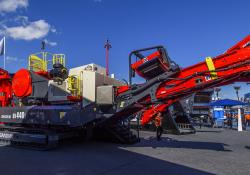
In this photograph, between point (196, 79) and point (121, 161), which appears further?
point (196, 79)

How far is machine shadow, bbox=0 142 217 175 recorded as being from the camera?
21.9 ft

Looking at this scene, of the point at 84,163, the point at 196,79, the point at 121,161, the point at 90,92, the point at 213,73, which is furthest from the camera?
the point at 90,92

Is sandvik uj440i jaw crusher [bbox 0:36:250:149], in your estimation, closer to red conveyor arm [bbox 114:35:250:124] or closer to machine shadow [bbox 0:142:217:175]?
red conveyor arm [bbox 114:35:250:124]

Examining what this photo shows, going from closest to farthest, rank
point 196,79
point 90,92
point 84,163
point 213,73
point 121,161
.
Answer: point 84,163, point 121,161, point 213,73, point 196,79, point 90,92

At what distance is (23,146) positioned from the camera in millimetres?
9914

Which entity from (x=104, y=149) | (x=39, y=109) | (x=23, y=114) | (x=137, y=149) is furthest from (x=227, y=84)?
(x=23, y=114)

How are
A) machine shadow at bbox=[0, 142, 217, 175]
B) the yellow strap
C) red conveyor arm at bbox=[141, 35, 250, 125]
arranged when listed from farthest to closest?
1. the yellow strap
2. red conveyor arm at bbox=[141, 35, 250, 125]
3. machine shadow at bbox=[0, 142, 217, 175]

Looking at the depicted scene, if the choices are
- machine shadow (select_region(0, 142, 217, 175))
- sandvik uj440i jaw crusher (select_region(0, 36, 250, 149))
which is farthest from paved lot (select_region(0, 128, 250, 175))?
sandvik uj440i jaw crusher (select_region(0, 36, 250, 149))

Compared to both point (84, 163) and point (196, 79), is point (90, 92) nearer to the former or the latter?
point (84, 163)

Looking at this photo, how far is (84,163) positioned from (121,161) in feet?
3.28

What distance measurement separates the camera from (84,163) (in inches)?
297

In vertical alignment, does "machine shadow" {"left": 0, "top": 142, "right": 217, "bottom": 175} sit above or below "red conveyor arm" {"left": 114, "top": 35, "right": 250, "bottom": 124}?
below

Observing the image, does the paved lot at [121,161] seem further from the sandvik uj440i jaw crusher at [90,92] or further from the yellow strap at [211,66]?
the yellow strap at [211,66]

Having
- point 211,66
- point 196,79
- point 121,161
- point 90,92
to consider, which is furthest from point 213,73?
point 90,92
